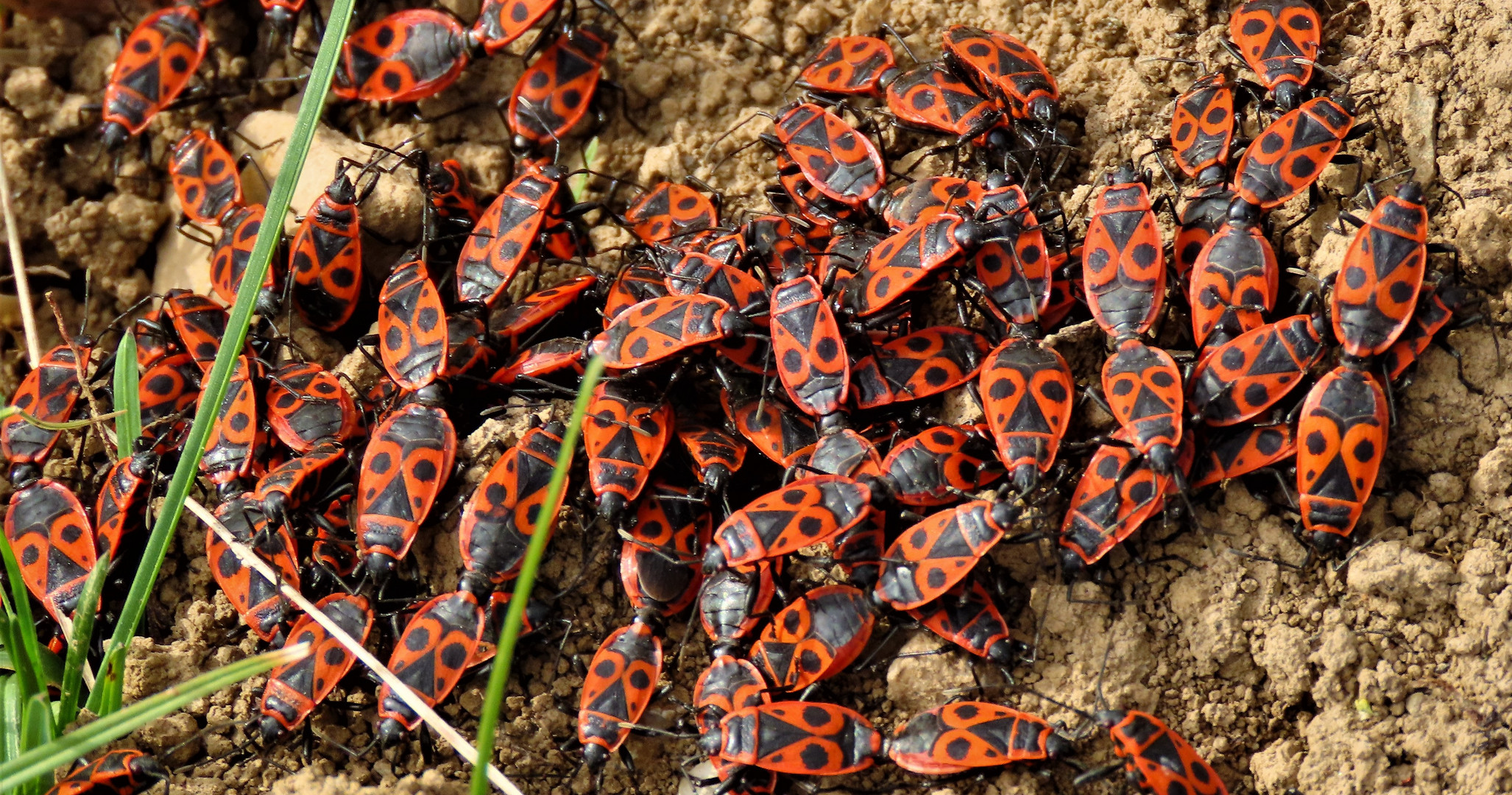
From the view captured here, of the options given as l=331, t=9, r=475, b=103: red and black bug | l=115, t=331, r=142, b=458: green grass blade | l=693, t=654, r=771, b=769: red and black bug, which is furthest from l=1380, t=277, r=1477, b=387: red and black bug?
l=115, t=331, r=142, b=458: green grass blade

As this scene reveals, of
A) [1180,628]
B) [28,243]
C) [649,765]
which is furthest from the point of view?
[28,243]

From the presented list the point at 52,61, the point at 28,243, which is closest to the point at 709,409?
the point at 28,243

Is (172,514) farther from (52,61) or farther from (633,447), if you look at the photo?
(52,61)

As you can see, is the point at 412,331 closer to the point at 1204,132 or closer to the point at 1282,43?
the point at 1204,132

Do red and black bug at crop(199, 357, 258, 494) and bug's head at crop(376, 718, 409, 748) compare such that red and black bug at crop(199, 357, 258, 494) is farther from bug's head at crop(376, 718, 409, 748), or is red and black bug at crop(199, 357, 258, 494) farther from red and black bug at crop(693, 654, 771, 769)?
red and black bug at crop(693, 654, 771, 769)

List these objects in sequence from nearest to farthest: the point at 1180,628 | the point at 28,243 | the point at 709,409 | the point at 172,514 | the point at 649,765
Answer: the point at 172,514 < the point at 1180,628 < the point at 649,765 < the point at 709,409 < the point at 28,243

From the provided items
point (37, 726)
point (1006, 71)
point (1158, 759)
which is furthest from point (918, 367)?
point (37, 726)
